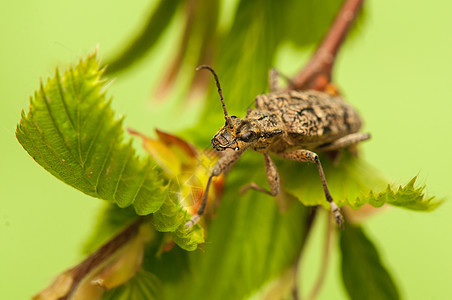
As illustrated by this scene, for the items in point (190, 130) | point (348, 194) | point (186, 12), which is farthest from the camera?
point (186, 12)

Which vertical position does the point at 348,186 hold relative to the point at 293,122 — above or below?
below

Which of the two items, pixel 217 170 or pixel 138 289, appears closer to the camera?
pixel 138 289

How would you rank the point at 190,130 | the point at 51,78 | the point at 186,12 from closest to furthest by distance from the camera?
the point at 51,78 < the point at 190,130 < the point at 186,12

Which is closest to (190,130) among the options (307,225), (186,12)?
(307,225)

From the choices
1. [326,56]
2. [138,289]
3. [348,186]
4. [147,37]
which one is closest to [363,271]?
[348,186]

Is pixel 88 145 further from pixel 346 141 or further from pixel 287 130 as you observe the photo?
pixel 346 141

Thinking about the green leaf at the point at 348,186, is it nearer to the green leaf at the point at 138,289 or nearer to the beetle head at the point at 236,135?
the beetle head at the point at 236,135

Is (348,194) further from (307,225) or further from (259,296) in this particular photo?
(259,296)

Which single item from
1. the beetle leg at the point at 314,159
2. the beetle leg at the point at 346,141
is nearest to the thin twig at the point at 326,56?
the beetle leg at the point at 346,141

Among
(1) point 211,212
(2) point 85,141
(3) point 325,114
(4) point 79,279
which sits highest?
(3) point 325,114
